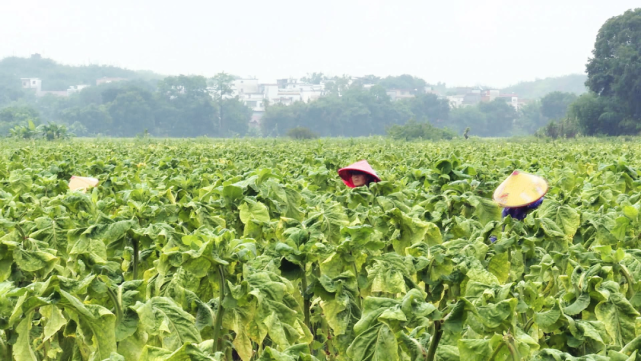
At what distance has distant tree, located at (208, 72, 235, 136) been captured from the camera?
321 ft

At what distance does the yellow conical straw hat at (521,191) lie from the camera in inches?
162

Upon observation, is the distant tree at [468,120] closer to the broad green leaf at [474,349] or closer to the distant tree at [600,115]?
the distant tree at [600,115]

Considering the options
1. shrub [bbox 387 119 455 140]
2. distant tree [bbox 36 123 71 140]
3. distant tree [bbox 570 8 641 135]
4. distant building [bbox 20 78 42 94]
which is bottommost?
distant building [bbox 20 78 42 94]

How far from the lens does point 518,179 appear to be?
4207 mm

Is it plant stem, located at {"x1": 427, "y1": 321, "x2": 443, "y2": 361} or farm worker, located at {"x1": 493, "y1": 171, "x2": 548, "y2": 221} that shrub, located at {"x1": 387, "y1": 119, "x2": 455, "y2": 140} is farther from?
plant stem, located at {"x1": 427, "y1": 321, "x2": 443, "y2": 361}

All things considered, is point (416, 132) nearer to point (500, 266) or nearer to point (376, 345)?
point (500, 266)

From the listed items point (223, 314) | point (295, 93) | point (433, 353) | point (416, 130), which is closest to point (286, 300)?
point (223, 314)

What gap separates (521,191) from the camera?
163 inches

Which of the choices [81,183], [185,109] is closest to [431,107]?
[185,109]

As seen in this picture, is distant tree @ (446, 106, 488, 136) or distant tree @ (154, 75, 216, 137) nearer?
distant tree @ (154, 75, 216, 137)

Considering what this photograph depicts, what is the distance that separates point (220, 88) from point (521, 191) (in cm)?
10173

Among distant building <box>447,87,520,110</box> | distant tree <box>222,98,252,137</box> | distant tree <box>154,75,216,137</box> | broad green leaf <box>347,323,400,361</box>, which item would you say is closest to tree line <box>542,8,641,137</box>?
distant tree <box>222,98,252,137</box>

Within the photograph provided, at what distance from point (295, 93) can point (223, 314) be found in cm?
16060

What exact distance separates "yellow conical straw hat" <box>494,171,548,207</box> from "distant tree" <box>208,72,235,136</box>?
309ft
